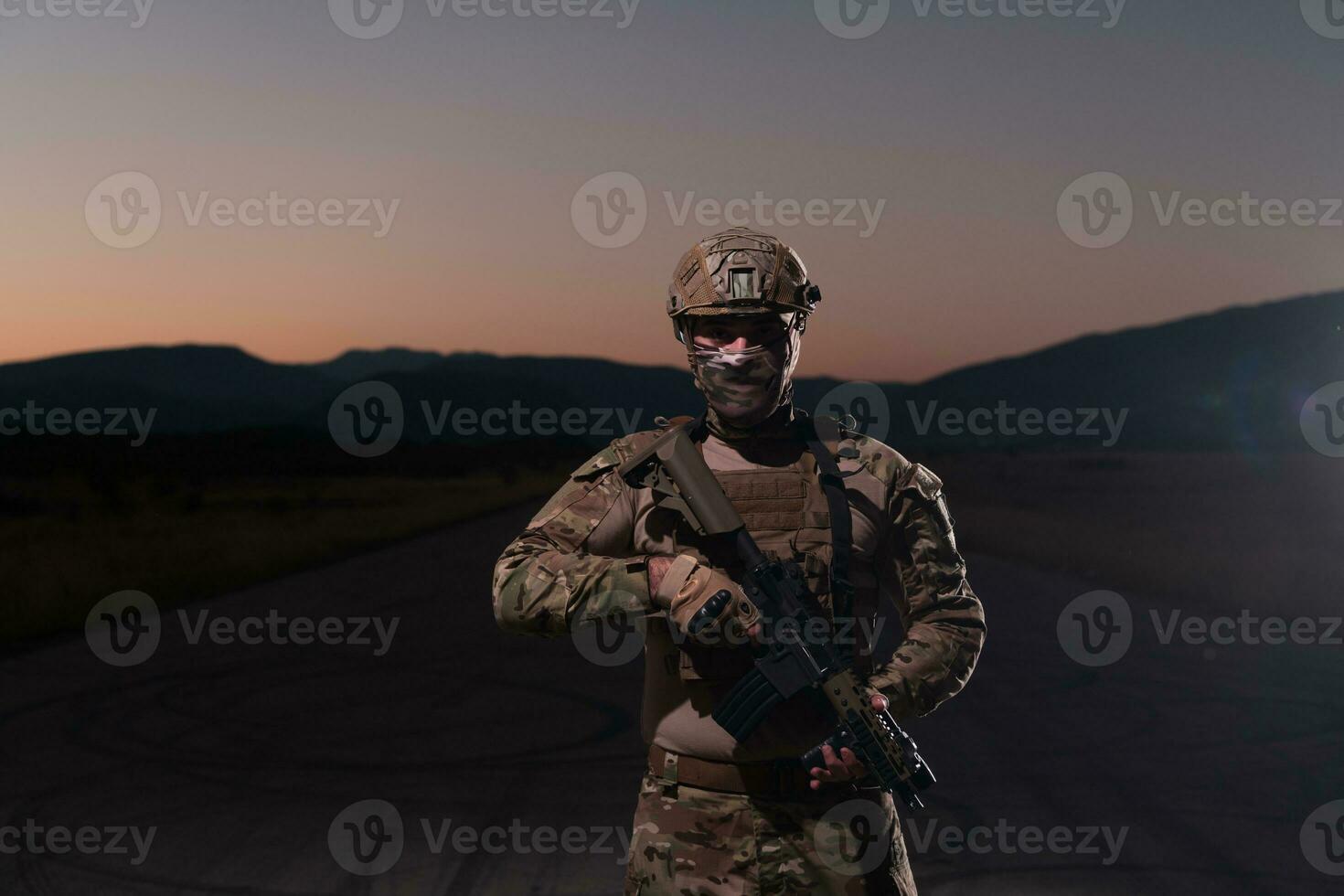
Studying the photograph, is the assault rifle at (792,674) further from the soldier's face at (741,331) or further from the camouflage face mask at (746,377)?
the soldier's face at (741,331)

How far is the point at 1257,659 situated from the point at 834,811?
1305cm

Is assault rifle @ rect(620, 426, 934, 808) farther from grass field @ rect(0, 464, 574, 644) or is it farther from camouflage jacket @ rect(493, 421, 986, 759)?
grass field @ rect(0, 464, 574, 644)

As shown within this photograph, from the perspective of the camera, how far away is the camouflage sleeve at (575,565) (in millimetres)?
3730

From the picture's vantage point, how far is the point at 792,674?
367 cm

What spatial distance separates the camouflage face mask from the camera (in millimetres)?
3875

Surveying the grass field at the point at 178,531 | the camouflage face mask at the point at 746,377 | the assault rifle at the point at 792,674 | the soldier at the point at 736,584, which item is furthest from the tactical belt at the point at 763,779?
the grass field at the point at 178,531

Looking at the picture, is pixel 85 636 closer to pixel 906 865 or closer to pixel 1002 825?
pixel 1002 825

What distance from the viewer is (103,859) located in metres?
8.00

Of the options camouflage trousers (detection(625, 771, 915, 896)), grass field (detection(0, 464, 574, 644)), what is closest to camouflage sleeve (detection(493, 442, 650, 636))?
camouflage trousers (detection(625, 771, 915, 896))

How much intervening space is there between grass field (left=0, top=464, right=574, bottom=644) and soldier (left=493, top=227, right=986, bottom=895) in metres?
14.5

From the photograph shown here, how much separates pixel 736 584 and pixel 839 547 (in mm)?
345

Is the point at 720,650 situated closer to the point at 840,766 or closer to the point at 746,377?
the point at 840,766

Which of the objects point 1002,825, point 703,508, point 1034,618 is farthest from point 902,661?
point 1034,618

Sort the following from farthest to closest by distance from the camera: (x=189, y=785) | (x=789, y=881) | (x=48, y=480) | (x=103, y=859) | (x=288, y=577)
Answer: (x=48, y=480) → (x=288, y=577) → (x=189, y=785) → (x=103, y=859) → (x=789, y=881)
